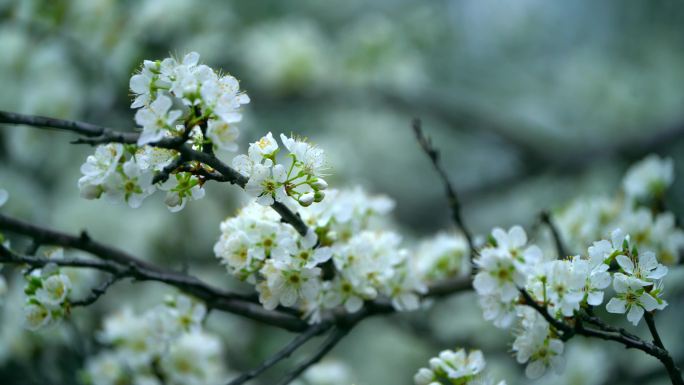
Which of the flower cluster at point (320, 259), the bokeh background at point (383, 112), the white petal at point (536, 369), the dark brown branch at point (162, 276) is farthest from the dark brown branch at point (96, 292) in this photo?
the white petal at point (536, 369)

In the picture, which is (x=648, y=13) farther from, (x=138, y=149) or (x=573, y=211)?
(x=138, y=149)

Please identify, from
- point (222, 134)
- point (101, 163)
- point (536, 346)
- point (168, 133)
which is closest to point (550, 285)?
point (536, 346)

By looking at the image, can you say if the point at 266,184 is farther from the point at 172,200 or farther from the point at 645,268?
the point at 645,268

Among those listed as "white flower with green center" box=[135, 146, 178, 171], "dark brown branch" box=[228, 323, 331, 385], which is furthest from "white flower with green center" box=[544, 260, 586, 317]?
"white flower with green center" box=[135, 146, 178, 171]

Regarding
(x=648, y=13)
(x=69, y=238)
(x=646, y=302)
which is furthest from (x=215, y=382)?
(x=648, y=13)

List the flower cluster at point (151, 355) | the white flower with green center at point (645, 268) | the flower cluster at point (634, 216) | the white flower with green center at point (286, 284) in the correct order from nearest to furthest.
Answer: the white flower with green center at point (645, 268) < the white flower with green center at point (286, 284) < the flower cluster at point (151, 355) < the flower cluster at point (634, 216)

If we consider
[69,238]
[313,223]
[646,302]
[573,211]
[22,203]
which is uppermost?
[22,203]

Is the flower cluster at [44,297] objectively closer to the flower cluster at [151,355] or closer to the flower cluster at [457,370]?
the flower cluster at [151,355]
